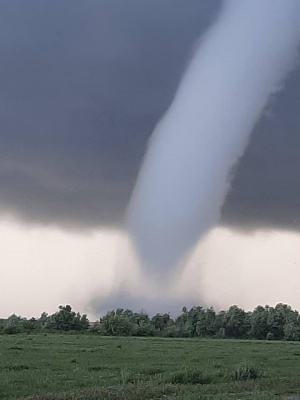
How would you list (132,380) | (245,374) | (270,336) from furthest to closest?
(270,336) → (245,374) → (132,380)

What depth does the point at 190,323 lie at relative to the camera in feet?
392

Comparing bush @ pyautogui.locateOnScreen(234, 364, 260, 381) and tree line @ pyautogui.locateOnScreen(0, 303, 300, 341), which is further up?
tree line @ pyautogui.locateOnScreen(0, 303, 300, 341)

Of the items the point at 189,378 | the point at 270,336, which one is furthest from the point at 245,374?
the point at 270,336

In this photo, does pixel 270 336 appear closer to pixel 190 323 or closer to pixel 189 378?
pixel 190 323

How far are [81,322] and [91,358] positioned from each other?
7350 cm

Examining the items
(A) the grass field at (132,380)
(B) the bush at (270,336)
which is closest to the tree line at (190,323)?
(B) the bush at (270,336)

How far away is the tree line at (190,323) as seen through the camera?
96.2 meters

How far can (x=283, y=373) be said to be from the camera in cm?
2775

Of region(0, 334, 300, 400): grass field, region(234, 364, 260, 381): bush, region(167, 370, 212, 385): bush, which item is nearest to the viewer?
region(0, 334, 300, 400): grass field

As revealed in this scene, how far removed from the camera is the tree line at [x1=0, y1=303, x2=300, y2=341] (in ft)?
316

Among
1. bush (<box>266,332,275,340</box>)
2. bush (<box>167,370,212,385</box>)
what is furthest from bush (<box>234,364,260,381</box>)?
bush (<box>266,332,275,340</box>)

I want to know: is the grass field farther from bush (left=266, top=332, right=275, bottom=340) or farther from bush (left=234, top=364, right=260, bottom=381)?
bush (left=266, top=332, right=275, bottom=340)

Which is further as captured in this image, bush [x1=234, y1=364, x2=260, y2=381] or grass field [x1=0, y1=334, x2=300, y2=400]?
bush [x1=234, y1=364, x2=260, y2=381]

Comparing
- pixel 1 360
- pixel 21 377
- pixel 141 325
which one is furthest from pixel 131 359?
pixel 141 325
